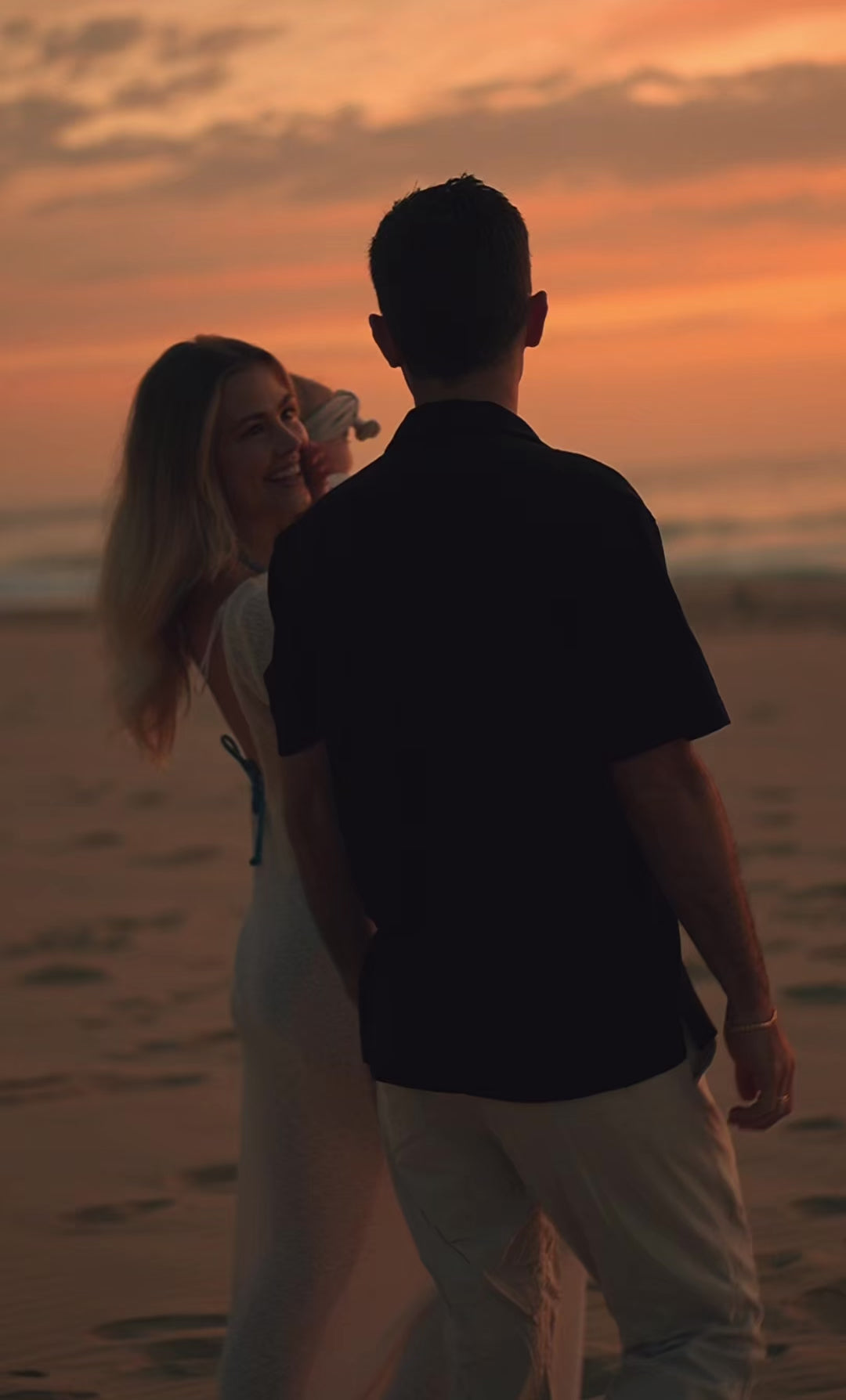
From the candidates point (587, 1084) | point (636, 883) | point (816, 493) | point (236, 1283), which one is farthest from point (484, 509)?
point (816, 493)

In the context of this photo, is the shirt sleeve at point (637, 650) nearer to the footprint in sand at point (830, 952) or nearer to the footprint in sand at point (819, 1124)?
the footprint in sand at point (819, 1124)

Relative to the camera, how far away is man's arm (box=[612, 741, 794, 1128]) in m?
2.12

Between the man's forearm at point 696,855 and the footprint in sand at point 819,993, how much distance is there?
3602 millimetres

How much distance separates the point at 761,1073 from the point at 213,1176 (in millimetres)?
2630

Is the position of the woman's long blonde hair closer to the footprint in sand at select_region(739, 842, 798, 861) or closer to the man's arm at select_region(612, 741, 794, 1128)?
the man's arm at select_region(612, 741, 794, 1128)

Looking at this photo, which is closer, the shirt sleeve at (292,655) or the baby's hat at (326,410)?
the shirt sleeve at (292,655)

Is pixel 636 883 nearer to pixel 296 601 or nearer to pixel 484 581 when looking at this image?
pixel 484 581

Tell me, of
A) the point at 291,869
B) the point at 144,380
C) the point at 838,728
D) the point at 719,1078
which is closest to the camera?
the point at 291,869

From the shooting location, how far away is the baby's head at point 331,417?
3.28 meters

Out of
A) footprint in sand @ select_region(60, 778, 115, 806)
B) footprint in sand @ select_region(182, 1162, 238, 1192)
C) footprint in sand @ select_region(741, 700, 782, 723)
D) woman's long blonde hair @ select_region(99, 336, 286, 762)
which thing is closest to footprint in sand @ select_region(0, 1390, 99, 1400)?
footprint in sand @ select_region(182, 1162, 238, 1192)

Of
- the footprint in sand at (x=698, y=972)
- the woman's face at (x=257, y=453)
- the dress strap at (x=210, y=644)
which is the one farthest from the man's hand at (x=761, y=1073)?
the footprint in sand at (x=698, y=972)

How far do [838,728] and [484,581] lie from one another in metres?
9.10

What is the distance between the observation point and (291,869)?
2.75m

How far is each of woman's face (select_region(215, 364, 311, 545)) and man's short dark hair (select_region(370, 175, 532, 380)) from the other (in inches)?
29.1
